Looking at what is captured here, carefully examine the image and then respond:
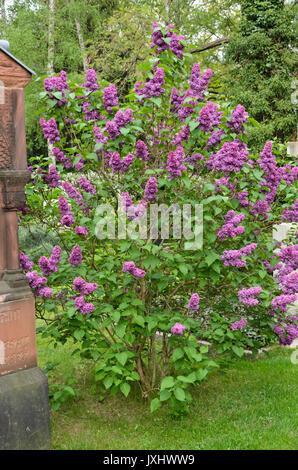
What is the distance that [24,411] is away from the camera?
3.45 meters

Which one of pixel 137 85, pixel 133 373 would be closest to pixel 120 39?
pixel 137 85

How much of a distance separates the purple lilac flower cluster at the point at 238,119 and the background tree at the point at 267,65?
37.1ft

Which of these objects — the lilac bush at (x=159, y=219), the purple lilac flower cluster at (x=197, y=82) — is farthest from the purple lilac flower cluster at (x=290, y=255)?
the purple lilac flower cluster at (x=197, y=82)

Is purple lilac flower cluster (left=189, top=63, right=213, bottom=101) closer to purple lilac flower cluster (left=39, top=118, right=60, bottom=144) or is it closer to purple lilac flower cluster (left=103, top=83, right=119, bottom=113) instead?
purple lilac flower cluster (left=103, top=83, right=119, bottom=113)

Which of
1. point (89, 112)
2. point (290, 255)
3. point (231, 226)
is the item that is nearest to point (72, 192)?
point (89, 112)

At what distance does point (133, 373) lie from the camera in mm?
3738

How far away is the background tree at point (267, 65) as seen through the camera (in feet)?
49.5

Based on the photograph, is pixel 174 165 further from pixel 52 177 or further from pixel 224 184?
pixel 52 177

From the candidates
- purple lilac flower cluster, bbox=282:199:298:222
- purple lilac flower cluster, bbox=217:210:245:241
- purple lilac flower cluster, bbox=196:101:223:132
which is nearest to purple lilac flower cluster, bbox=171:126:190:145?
purple lilac flower cluster, bbox=196:101:223:132

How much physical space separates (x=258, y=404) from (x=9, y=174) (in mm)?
2887

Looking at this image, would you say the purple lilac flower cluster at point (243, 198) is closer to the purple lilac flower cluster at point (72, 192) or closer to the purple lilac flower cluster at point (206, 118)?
the purple lilac flower cluster at point (206, 118)

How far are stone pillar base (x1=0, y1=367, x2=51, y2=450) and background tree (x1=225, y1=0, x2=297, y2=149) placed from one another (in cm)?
1243

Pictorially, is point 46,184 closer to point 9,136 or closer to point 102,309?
point 9,136
